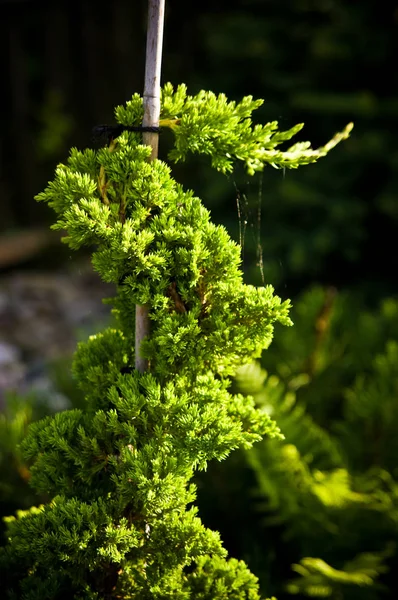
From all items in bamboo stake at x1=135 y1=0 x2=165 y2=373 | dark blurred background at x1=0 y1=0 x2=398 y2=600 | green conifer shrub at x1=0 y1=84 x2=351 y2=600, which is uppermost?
dark blurred background at x1=0 y1=0 x2=398 y2=600

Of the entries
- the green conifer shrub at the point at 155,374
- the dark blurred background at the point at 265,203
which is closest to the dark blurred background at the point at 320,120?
the dark blurred background at the point at 265,203

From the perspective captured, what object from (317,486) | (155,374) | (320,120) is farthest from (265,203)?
(155,374)

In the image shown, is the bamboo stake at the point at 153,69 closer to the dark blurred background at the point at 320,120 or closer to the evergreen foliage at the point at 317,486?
the evergreen foliage at the point at 317,486

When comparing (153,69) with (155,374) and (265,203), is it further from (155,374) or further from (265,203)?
(265,203)

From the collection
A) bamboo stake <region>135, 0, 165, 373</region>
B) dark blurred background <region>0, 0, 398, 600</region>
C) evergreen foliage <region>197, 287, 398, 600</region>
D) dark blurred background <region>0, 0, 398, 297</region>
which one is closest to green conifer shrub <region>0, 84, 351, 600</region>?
bamboo stake <region>135, 0, 165, 373</region>

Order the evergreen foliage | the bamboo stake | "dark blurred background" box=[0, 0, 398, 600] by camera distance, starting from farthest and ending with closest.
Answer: "dark blurred background" box=[0, 0, 398, 600], the evergreen foliage, the bamboo stake

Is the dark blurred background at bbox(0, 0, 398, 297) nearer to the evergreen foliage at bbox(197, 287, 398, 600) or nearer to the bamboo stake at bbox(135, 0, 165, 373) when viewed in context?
the evergreen foliage at bbox(197, 287, 398, 600)
